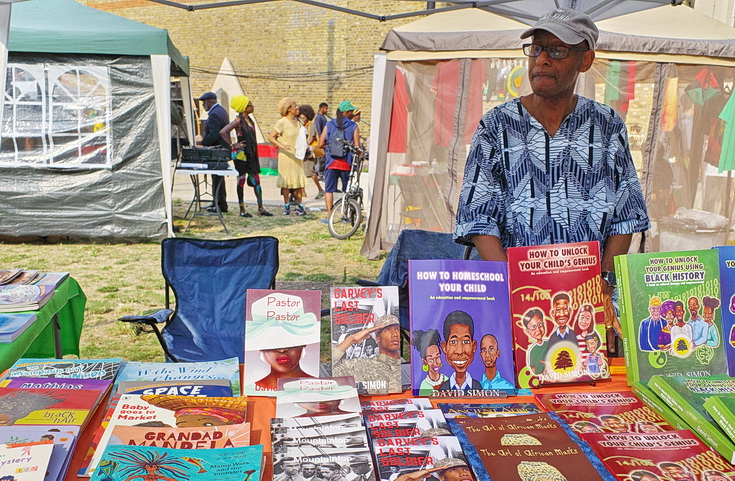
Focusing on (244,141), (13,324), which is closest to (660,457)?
(13,324)

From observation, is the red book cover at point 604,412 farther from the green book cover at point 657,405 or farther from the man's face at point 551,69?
the man's face at point 551,69

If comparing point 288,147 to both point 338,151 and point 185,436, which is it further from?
point 185,436

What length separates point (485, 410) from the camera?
1570 mm

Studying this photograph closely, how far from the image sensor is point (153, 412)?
1.43m

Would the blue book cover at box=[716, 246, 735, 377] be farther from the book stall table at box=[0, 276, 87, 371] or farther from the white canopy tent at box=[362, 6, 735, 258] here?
the white canopy tent at box=[362, 6, 735, 258]

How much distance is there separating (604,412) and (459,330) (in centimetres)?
40

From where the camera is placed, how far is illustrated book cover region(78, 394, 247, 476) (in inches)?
53.9

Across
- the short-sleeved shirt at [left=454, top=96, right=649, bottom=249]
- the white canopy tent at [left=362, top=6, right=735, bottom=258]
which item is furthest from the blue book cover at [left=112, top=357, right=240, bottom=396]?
the white canopy tent at [left=362, top=6, right=735, bottom=258]

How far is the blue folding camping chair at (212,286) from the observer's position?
3621 millimetres

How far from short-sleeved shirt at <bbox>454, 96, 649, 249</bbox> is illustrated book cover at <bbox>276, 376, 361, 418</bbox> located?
75 centimetres

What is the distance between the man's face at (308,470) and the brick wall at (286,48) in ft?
55.8

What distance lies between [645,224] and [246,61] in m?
19.7

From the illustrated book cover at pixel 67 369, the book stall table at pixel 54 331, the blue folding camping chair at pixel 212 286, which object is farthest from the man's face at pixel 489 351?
the blue folding camping chair at pixel 212 286

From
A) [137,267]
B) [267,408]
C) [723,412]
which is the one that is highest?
[723,412]
